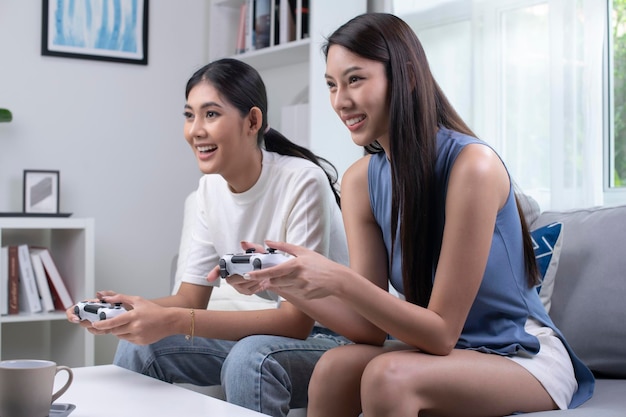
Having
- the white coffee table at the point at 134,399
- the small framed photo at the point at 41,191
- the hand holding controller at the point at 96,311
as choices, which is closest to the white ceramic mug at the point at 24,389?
the white coffee table at the point at 134,399

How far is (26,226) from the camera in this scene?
114 inches

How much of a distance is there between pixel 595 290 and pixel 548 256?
0.12 meters

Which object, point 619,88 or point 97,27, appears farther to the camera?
point 97,27

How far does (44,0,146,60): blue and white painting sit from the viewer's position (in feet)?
11.0

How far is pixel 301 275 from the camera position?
122 cm

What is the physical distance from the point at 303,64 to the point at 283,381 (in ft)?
6.31

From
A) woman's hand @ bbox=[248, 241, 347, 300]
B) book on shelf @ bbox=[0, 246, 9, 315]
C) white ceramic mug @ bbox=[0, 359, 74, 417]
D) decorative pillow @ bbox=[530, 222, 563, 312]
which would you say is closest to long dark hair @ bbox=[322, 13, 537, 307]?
woman's hand @ bbox=[248, 241, 347, 300]

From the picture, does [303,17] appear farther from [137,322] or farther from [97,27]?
[137,322]

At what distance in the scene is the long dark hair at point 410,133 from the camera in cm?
142

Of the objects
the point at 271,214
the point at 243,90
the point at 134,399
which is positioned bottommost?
the point at 134,399

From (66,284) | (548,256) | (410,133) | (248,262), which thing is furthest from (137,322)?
(66,284)

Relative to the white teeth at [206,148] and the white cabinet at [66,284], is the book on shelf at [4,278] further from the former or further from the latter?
the white teeth at [206,148]

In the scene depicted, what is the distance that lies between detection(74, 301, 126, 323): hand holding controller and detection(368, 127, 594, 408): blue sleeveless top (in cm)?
58

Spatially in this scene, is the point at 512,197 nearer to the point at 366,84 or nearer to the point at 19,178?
the point at 366,84
